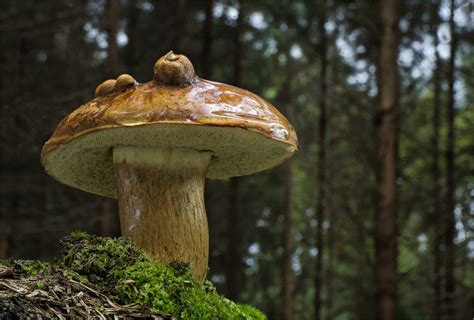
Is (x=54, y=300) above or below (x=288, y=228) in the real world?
above

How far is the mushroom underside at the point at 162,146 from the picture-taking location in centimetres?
269

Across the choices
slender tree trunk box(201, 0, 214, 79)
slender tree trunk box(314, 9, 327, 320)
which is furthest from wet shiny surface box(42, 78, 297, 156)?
slender tree trunk box(314, 9, 327, 320)

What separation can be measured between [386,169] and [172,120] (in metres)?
5.11

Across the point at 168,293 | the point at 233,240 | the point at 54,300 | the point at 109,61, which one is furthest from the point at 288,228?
the point at 54,300

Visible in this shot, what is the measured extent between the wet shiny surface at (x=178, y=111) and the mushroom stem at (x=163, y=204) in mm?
362

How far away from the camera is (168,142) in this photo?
2873 millimetres

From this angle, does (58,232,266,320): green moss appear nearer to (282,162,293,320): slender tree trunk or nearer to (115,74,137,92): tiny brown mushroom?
(115,74,137,92): tiny brown mushroom

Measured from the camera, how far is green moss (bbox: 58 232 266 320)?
245 cm

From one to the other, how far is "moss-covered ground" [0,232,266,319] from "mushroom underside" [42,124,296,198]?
0.54 meters

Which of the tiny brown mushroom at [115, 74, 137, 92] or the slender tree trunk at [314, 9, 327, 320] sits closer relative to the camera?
the tiny brown mushroom at [115, 74, 137, 92]

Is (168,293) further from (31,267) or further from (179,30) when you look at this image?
(179,30)

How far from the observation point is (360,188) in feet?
34.7

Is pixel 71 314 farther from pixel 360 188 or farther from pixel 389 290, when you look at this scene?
pixel 360 188

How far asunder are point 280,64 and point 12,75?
754 centimetres
